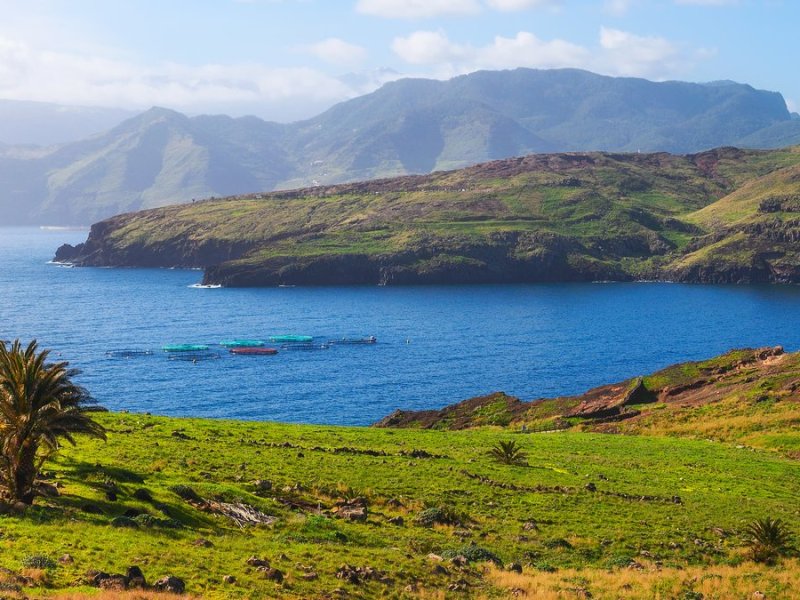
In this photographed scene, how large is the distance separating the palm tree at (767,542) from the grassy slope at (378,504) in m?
1.05

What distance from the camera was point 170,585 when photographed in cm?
2844

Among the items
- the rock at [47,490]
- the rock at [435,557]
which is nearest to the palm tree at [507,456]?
the rock at [435,557]

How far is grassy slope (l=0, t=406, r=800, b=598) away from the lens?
32.3m

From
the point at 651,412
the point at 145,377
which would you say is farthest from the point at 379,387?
the point at 651,412

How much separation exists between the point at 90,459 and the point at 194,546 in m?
14.7

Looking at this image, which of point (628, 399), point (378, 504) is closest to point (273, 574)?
point (378, 504)

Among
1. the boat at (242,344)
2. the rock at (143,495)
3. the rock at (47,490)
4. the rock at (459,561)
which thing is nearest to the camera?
the rock at (459,561)

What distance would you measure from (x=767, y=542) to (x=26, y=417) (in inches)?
1316

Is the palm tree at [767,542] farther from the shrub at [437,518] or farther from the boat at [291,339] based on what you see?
the boat at [291,339]

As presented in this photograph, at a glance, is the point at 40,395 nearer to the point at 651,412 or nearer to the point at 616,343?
the point at 651,412

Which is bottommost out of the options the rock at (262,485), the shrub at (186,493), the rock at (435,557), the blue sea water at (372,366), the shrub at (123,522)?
the blue sea water at (372,366)

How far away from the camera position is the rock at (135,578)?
28356 millimetres

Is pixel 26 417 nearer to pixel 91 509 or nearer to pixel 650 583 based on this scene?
pixel 91 509

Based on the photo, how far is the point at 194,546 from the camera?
112 ft
